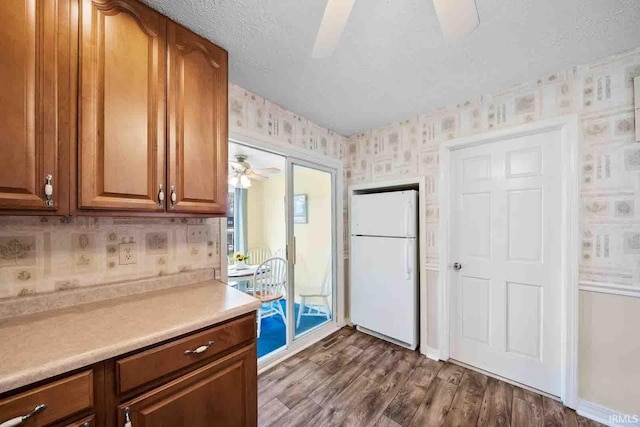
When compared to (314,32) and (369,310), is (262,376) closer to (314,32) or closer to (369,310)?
(369,310)

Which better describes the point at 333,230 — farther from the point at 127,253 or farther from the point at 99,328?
the point at 99,328

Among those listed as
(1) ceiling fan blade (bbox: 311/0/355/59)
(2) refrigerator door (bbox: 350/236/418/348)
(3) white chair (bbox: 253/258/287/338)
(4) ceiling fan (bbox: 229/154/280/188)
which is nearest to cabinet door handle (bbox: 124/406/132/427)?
(1) ceiling fan blade (bbox: 311/0/355/59)

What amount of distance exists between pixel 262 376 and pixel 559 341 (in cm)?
224

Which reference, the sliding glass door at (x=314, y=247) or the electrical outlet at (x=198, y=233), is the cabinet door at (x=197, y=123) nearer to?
the electrical outlet at (x=198, y=233)

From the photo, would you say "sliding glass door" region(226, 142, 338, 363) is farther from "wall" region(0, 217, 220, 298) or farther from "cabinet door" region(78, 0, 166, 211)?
"cabinet door" region(78, 0, 166, 211)

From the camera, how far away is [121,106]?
1079 mm

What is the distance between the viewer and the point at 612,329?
1.55 m

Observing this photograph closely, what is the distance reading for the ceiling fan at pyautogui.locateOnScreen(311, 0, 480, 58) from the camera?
0.84 meters

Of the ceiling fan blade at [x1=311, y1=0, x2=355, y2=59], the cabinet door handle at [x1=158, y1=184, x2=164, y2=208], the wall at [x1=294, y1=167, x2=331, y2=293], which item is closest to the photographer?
the ceiling fan blade at [x1=311, y1=0, x2=355, y2=59]

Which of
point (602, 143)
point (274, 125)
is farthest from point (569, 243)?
point (274, 125)

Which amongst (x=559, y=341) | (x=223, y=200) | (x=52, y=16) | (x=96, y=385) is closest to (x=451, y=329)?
(x=559, y=341)

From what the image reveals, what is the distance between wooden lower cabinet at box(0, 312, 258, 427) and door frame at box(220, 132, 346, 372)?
74 centimetres

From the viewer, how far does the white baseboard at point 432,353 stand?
2.27 metres

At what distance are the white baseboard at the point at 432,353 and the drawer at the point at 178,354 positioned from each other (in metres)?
1.88
